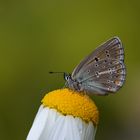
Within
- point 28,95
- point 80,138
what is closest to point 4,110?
point 28,95

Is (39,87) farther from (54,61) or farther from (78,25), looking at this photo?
(78,25)

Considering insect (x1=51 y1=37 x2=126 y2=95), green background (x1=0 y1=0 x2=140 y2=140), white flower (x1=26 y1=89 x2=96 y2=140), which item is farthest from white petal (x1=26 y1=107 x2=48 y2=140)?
green background (x1=0 y1=0 x2=140 y2=140)

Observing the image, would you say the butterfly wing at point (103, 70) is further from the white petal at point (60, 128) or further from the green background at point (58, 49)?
the green background at point (58, 49)

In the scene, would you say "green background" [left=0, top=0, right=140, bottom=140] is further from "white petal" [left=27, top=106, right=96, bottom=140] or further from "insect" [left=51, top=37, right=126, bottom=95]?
"white petal" [left=27, top=106, right=96, bottom=140]

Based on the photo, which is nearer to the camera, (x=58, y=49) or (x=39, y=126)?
(x=39, y=126)

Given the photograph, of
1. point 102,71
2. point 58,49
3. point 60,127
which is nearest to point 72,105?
point 60,127

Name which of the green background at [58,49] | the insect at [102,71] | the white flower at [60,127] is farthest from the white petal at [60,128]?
the green background at [58,49]

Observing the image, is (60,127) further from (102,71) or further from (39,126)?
(102,71)
